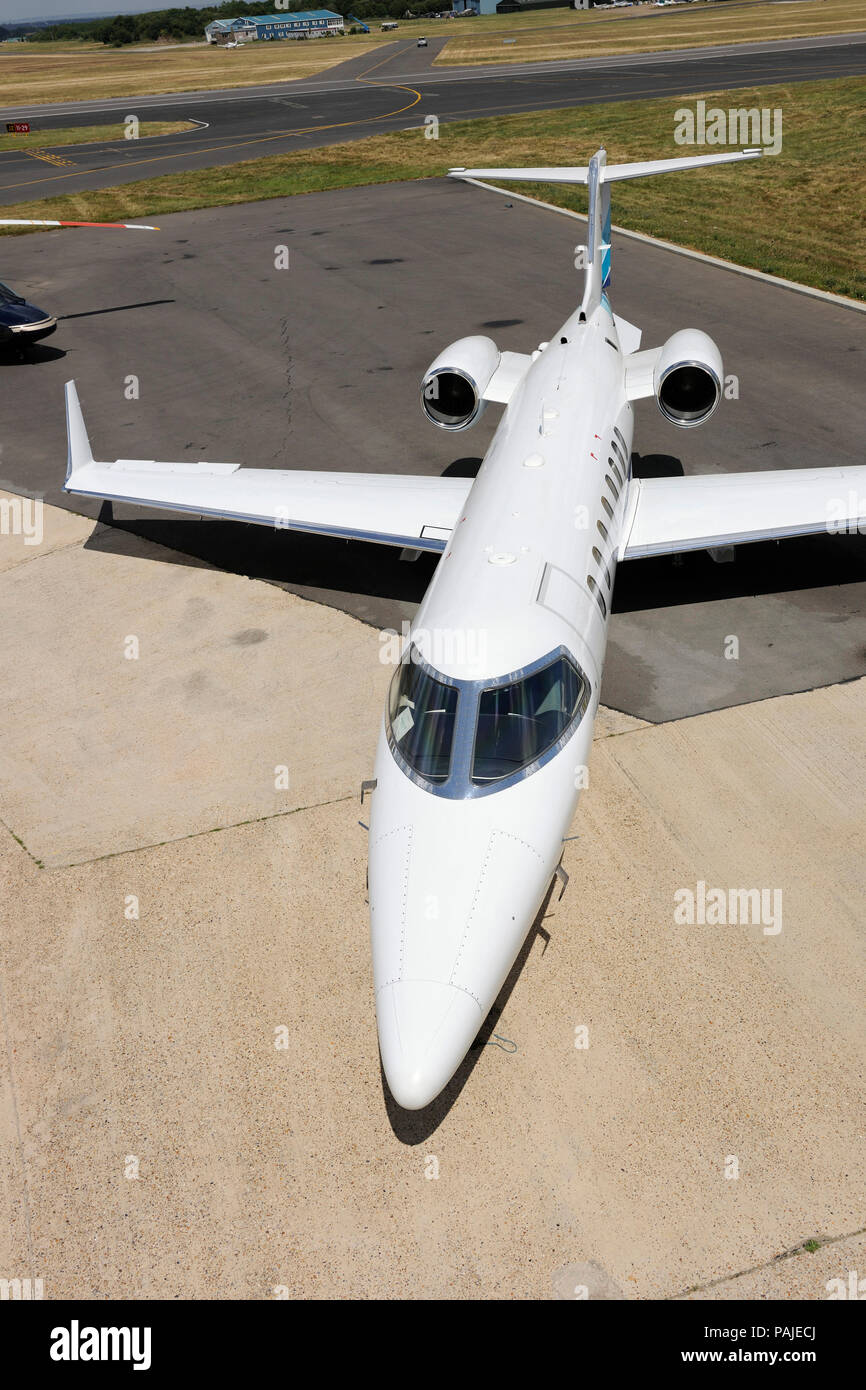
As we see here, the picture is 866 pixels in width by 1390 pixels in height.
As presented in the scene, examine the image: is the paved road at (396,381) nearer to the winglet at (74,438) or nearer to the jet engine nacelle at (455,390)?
the winglet at (74,438)

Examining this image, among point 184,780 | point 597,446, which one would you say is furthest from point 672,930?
point 597,446

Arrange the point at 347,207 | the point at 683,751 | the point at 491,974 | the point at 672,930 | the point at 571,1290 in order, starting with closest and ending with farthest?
the point at 571,1290 < the point at 491,974 < the point at 672,930 < the point at 683,751 < the point at 347,207

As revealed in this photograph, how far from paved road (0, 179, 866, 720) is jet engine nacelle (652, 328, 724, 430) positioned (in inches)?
86.4

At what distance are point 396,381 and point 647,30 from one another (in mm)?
99449

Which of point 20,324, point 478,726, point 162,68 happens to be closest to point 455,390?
point 478,726

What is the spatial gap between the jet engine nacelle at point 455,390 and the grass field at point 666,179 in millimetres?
14545

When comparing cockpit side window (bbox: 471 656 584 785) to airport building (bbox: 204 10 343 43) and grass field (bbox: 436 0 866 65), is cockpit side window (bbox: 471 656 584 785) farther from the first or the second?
airport building (bbox: 204 10 343 43)

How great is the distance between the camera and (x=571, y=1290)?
6.80m

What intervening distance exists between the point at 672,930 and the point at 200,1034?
4.31 m

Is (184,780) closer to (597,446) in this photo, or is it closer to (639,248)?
(597,446)

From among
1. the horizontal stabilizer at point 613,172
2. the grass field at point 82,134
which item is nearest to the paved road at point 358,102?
the grass field at point 82,134

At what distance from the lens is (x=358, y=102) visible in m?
66.9

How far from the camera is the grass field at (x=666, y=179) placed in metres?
30.6
